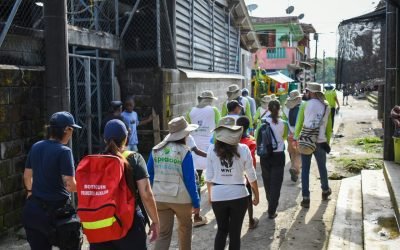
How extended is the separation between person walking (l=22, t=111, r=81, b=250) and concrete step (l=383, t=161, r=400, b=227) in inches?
153

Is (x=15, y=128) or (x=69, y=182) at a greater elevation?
(x=15, y=128)

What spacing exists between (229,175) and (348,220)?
2525 millimetres

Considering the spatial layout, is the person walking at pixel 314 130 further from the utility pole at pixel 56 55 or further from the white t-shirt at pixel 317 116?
the utility pole at pixel 56 55

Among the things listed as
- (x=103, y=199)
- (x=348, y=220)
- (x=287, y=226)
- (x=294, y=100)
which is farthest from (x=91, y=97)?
(x=103, y=199)

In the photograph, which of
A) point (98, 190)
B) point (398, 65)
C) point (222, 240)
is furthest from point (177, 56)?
point (98, 190)

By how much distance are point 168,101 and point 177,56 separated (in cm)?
149

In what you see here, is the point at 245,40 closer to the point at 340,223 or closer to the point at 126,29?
the point at 126,29

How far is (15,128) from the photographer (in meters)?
5.83

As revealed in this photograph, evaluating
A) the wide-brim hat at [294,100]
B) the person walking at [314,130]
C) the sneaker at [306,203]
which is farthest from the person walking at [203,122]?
the wide-brim hat at [294,100]

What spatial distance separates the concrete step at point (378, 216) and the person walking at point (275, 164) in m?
1.22

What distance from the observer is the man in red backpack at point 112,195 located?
3.22m

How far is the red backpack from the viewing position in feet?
10.6

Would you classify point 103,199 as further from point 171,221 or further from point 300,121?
point 300,121

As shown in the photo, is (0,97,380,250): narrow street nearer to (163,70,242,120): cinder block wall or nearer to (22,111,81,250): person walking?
(22,111,81,250): person walking
